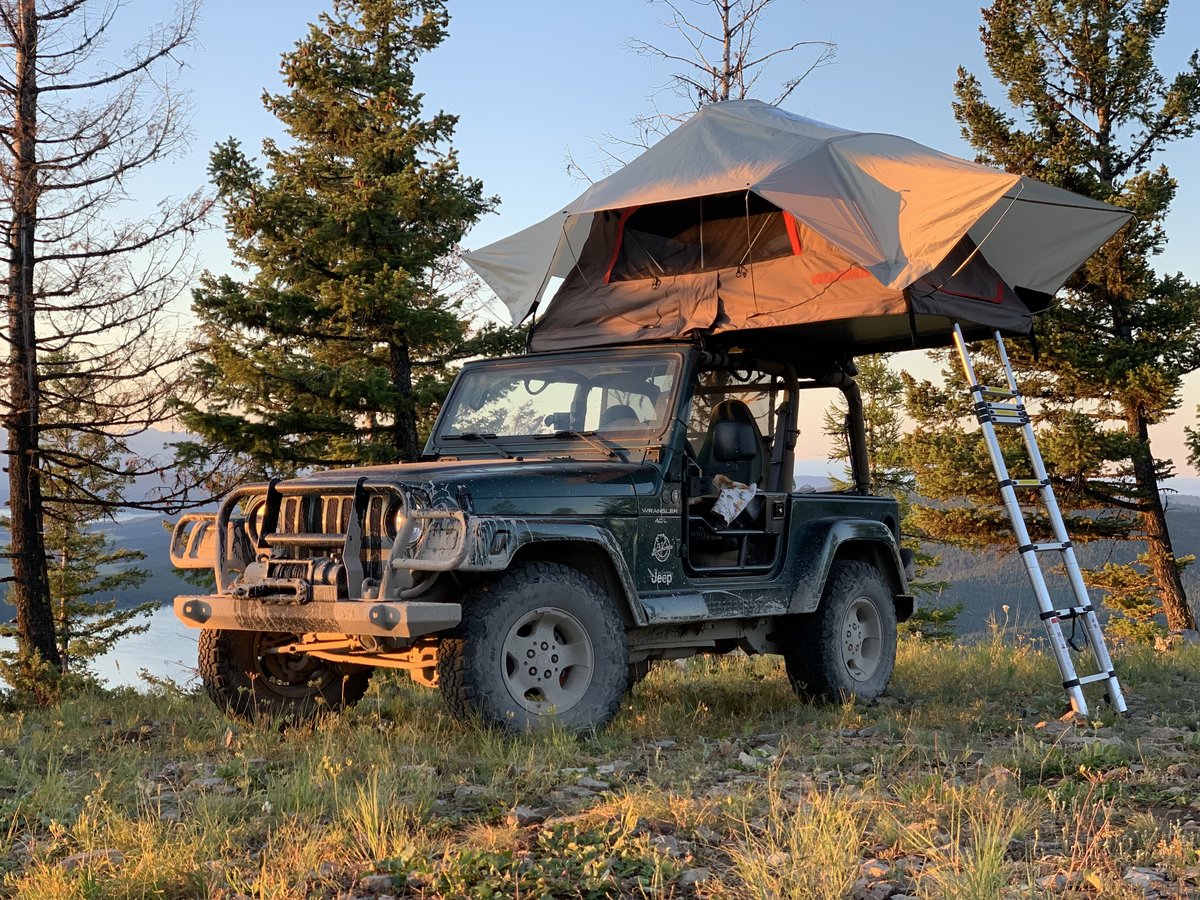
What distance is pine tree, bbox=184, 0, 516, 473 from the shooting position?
16.8 m

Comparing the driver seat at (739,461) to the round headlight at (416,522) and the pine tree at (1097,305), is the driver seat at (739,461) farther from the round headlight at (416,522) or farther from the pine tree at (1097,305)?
the pine tree at (1097,305)

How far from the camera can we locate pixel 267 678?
25.2 feet

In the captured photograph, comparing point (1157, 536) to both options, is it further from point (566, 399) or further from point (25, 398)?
point (25, 398)

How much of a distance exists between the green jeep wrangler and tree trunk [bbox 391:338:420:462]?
336 inches

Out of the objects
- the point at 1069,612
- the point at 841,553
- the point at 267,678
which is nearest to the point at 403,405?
the point at 841,553

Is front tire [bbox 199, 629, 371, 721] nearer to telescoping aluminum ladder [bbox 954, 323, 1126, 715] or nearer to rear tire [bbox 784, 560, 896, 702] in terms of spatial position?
rear tire [bbox 784, 560, 896, 702]

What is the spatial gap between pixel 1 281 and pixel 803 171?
947cm

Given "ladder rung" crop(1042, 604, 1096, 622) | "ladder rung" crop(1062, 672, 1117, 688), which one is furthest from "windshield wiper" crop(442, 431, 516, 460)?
"ladder rung" crop(1062, 672, 1117, 688)

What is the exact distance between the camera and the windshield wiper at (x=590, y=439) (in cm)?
742

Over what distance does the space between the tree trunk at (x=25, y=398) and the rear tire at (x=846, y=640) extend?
865 centimetres

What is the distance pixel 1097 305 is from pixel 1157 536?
4.22m

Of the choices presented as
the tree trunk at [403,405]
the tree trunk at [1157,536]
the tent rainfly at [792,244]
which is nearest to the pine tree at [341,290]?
the tree trunk at [403,405]

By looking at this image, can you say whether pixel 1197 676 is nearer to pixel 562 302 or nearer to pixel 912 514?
pixel 562 302

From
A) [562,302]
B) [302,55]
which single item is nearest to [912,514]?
[302,55]
